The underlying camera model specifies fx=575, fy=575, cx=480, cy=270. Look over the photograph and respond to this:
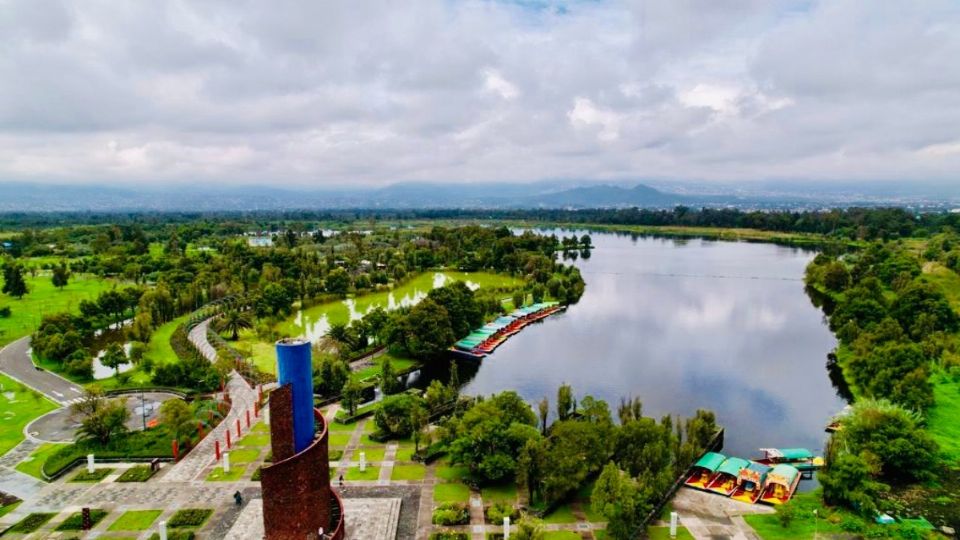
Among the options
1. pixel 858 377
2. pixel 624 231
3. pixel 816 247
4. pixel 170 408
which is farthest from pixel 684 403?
pixel 624 231

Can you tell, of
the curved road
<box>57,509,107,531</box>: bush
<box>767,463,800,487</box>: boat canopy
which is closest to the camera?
<box>57,509,107,531</box>: bush

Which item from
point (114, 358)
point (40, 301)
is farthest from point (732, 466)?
point (40, 301)

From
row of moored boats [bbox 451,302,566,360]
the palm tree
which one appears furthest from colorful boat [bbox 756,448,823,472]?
the palm tree

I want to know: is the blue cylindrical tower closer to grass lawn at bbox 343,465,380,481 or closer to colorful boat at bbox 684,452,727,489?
grass lawn at bbox 343,465,380,481

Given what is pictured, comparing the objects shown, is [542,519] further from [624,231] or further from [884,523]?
[624,231]

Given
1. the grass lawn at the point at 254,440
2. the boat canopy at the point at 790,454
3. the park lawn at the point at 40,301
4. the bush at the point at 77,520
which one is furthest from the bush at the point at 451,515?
the park lawn at the point at 40,301

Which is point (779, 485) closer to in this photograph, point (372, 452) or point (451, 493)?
point (451, 493)
